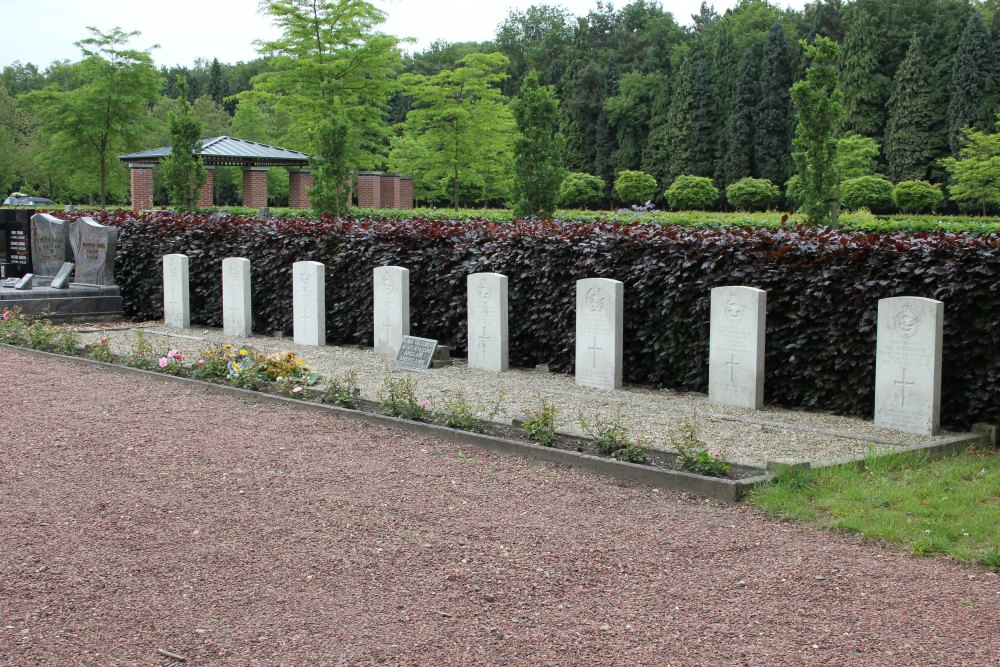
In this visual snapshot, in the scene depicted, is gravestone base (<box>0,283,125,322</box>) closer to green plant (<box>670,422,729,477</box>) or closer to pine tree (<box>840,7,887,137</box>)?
green plant (<box>670,422,729,477</box>)

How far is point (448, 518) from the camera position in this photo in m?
5.29

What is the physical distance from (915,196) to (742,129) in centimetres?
1220

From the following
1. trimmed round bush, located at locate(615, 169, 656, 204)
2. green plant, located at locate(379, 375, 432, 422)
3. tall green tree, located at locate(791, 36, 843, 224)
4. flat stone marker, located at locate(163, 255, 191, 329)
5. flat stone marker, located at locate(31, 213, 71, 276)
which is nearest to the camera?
green plant, located at locate(379, 375, 432, 422)

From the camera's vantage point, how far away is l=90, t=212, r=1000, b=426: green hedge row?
7449 millimetres

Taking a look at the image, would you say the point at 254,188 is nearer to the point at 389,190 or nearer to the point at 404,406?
the point at 389,190

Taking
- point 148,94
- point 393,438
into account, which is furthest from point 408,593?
point 148,94

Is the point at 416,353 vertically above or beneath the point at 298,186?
beneath

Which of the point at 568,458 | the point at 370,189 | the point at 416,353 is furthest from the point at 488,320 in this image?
the point at 370,189

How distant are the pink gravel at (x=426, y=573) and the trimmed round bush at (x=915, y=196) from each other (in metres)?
30.9

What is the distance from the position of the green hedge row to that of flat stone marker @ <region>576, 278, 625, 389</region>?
32 cm

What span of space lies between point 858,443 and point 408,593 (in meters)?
4.01

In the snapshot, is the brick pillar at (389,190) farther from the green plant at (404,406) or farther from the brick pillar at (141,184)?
the green plant at (404,406)

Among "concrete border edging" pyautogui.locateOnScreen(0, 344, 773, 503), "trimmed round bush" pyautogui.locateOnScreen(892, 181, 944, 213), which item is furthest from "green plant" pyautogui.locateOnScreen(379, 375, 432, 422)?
"trimmed round bush" pyautogui.locateOnScreen(892, 181, 944, 213)

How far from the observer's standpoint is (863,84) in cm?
4272
